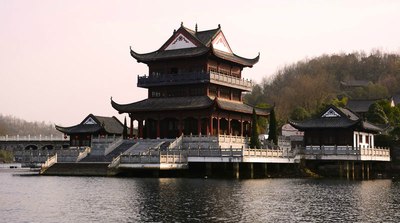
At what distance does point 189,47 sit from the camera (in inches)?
3428

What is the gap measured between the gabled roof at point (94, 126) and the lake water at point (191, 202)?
139ft

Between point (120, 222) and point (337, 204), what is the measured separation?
1561 cm

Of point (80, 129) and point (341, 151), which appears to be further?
point (80, 129)

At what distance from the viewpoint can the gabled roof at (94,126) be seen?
98.9 m

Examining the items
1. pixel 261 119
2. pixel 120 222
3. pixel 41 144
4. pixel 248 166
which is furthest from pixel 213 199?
pixel 41 144

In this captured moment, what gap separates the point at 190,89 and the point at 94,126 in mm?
20948

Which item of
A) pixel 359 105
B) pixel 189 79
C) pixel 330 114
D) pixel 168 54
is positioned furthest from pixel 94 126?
pixel 359 105

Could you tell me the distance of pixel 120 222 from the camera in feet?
106

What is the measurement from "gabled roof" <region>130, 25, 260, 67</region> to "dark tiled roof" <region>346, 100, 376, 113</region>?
4092cm

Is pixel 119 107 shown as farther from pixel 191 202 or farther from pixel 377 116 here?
pixel 191 202

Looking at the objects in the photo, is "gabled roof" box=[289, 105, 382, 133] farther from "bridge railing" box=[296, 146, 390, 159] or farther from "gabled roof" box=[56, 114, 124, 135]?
"gabled roof" box=[56, 114, 124, 135]

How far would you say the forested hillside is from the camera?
138375 millimetres

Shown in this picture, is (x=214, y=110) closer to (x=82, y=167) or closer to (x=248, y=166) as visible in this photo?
(x=248, y=166)

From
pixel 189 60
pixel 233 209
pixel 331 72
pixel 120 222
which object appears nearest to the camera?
pixel 120 222
